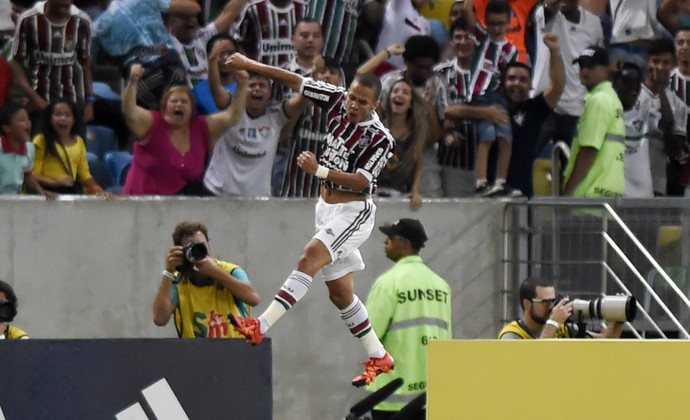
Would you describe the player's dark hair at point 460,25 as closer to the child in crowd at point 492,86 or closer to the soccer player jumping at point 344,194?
the child in crowd at point 492,86

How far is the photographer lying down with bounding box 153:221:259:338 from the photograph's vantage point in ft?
29.9

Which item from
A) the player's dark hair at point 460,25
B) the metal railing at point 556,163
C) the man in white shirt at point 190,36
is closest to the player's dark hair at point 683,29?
the metal railing at point 556,163

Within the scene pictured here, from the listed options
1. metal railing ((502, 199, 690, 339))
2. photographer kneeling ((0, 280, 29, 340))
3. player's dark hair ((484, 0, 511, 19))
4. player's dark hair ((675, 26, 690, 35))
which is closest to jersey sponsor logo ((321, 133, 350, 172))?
photographer kneeling ((0, 280, 29, 340))

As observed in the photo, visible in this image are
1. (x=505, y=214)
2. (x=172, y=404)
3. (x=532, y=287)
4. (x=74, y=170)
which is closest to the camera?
(x=172, y=404)

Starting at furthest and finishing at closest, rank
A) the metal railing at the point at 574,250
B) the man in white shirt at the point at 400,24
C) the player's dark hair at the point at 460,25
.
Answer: the man in white shirt at the point at 400,24 → the player's dark hair at the point at 460,25 → the metal railing at the point at 574,250

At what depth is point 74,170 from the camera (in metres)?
11.2

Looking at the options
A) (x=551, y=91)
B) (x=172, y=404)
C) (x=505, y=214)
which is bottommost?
(x=172, y=404)

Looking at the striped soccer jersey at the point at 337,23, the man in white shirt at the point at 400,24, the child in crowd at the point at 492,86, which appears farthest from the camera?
the man in white shirt at the point at 400,24

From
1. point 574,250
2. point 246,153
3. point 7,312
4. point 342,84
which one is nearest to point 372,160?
point 7,312

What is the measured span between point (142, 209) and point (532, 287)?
2973 millimetres

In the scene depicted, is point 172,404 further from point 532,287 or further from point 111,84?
point 111,84

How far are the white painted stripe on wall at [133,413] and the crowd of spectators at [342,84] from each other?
3.93 m

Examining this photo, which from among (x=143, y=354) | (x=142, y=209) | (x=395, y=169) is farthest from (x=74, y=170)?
(x=143, y=354)

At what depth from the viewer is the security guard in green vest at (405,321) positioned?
399 inches
